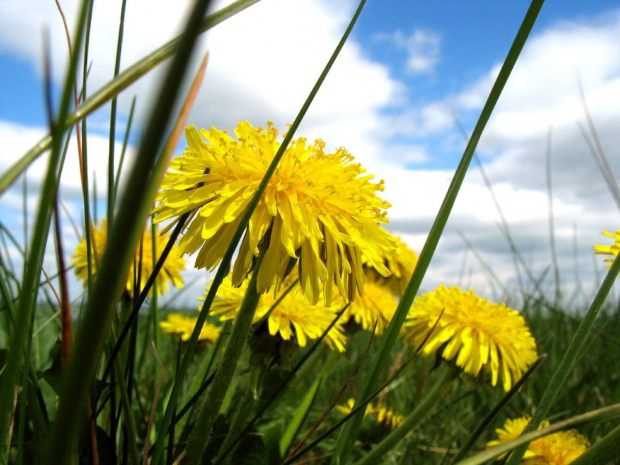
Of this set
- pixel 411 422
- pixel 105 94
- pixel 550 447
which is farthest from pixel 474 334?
pixel 105 94

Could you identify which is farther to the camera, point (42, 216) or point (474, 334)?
point (474, 334)

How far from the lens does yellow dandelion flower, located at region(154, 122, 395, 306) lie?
2.64 ft

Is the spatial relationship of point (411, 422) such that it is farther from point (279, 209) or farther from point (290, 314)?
point (279, 209)

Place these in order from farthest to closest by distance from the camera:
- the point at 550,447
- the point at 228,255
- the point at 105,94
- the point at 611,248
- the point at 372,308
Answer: the point at 372,308, the point at 550,447, the point at 611,248, the point at 228,255, the point at 105,94

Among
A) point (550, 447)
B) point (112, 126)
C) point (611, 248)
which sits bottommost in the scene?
point (550, 447)

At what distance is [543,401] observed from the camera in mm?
664

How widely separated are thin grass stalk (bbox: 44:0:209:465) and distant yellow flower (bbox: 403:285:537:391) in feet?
4.03

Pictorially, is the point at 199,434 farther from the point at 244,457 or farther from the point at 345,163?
the point at 345,163

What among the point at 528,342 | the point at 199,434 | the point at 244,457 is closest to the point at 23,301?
the point at 199,434

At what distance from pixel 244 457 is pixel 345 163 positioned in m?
0.67

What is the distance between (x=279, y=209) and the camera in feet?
2.72

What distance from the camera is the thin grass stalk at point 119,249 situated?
204mm

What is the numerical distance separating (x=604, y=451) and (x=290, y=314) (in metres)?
0.78

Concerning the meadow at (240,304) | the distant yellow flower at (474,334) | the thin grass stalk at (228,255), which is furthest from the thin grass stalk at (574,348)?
the distant yellow flower at (474,334)
